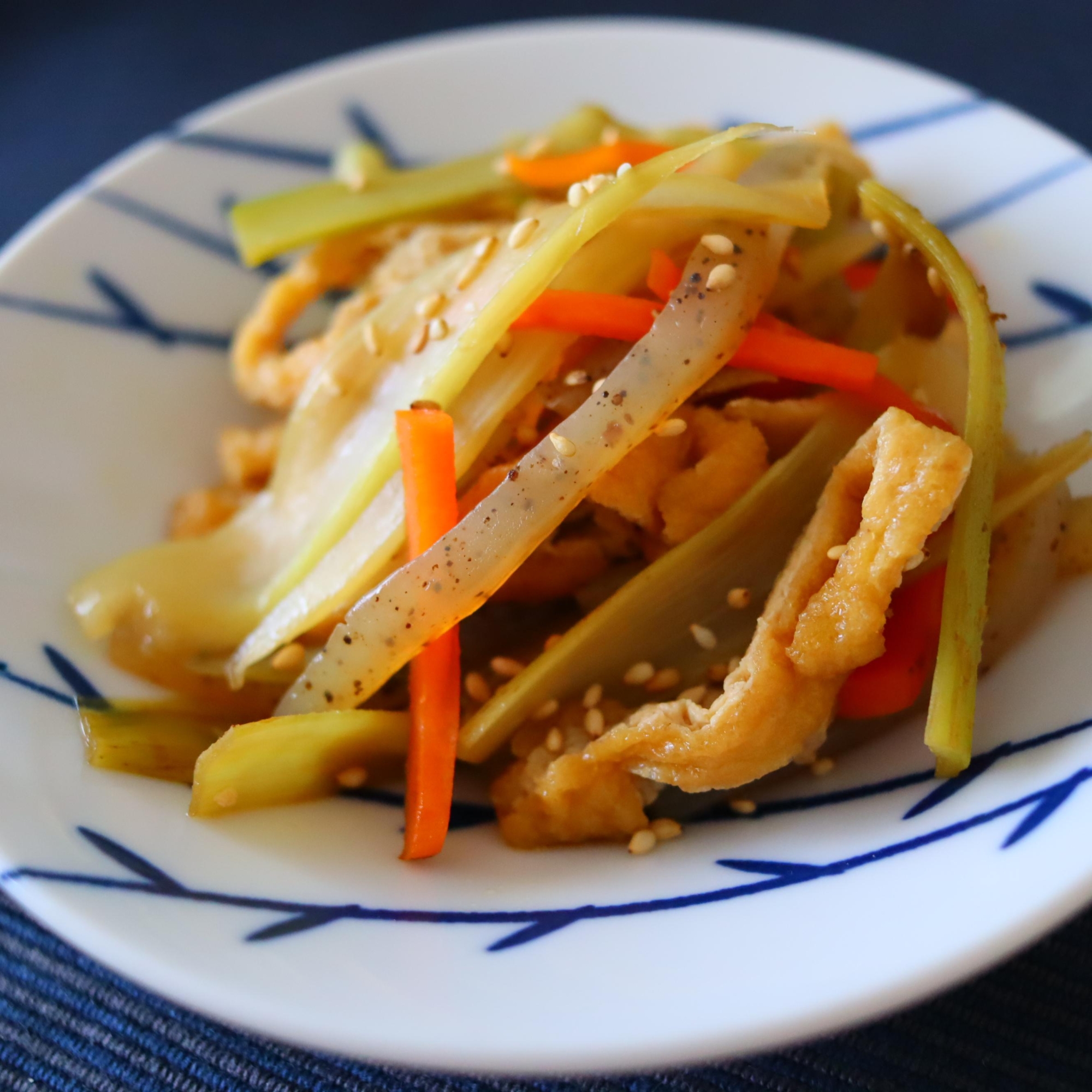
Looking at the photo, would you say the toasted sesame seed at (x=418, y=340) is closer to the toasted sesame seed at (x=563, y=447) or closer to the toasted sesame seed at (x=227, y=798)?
the toasted sesame seed at (x=563, y=447)

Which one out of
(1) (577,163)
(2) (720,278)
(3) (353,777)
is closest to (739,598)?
(2) (720,278)

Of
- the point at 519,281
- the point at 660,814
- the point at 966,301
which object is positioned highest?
the point at 519,281

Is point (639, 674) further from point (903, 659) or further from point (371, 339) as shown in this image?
point (371, 339)

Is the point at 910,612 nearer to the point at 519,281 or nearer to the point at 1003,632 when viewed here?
the point at 1003,632

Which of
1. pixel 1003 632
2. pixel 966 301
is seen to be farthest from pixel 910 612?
pixel 966 301

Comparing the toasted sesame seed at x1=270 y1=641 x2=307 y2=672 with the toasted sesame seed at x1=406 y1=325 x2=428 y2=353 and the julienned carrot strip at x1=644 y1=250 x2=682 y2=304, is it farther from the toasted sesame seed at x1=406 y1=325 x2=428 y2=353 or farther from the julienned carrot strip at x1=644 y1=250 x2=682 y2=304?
the julienned carrot strip at x1=644 y1=250 x2=682 y2=304

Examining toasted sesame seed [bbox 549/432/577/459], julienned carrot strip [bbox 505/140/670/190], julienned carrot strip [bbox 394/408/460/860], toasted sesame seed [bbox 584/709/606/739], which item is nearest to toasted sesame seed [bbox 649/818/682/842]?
toasted sesame seed [bbox 584/709/606/739]

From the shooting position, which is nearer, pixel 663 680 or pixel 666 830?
pixel 666 830
